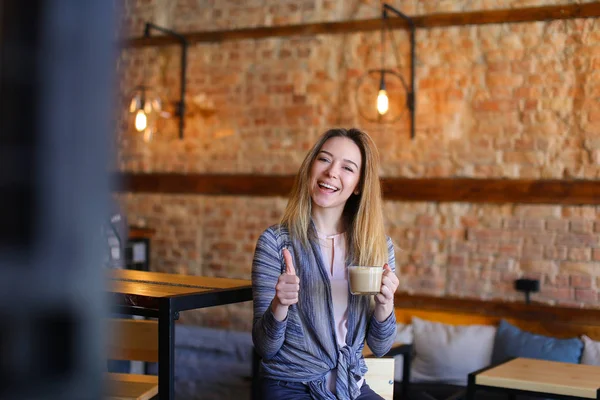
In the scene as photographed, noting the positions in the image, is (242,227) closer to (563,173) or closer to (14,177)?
(563,173)

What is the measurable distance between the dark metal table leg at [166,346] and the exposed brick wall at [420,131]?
9.23 feet

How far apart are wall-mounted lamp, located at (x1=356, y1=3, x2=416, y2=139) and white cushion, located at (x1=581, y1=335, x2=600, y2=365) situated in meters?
1.69

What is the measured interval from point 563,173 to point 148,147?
3.13 meters

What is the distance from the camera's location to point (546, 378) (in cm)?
360

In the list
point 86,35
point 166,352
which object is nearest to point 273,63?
point 166,352

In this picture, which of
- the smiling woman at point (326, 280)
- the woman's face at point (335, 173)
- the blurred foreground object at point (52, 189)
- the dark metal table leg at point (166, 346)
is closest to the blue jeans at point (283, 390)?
the smiling woman at point (326, 280)

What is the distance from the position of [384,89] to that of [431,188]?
2.33 feet

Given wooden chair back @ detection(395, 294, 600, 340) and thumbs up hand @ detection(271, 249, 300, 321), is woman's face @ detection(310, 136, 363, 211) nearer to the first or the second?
thumbs up hand @ detection(271, 249, 300, 321)

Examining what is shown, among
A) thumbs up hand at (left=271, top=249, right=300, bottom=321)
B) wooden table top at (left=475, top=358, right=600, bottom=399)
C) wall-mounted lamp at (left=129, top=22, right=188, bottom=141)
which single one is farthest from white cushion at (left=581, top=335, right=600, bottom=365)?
wall-mounted lamp at (left=129, top=22, right=188, bottom=141)

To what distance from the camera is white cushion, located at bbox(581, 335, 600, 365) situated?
15.0 ft

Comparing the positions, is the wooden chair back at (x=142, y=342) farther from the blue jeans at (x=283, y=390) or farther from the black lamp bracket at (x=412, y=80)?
the black lamp bracket at (x=412, y=80)

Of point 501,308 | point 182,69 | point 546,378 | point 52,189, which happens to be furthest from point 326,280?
point 182,69

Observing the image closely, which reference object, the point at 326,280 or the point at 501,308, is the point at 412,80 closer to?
the point at 501,308

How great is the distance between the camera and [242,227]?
5.90 meters
